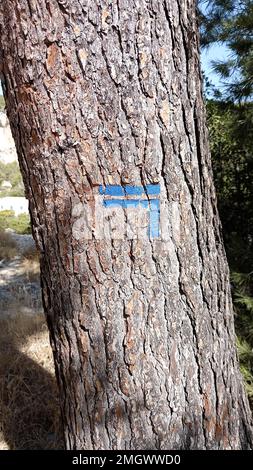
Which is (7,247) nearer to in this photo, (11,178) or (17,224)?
(17,224)

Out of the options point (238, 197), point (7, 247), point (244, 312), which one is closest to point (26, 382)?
point (244, 312)

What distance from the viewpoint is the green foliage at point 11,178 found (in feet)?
105

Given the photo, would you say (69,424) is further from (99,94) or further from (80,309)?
(99,94)

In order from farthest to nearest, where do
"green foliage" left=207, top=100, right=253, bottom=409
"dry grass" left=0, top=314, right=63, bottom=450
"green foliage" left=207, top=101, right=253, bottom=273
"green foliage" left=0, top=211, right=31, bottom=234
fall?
1. "green foliage" left=0, top=211, right=31, bottom=234
2. "green foliage" left=207, top=101, right=253, bottom=273
3. "green foliage" left=207, top=100, right=253, bottom=409
4. "dry grass" left=0, top=314, right=63, bottom=450

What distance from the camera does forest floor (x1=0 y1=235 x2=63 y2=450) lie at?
7.66 feet

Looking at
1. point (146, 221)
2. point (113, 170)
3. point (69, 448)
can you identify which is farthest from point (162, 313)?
point (69, 448)

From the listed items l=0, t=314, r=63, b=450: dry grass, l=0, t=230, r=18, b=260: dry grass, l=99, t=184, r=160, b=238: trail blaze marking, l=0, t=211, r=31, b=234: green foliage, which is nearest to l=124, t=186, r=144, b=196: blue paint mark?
l=99, t=184, r=160, b=238: trail blaze marking

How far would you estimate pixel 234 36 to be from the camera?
2.96 meters

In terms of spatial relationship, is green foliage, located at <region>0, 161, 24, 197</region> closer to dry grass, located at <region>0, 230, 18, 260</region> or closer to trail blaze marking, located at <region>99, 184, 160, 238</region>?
dry grass, located at <region>0, 230, 18, 260</region>

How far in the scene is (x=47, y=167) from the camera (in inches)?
42.6

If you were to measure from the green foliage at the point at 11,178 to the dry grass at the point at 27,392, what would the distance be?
28.1 metres

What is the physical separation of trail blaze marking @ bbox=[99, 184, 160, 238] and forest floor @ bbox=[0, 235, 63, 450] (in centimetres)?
168

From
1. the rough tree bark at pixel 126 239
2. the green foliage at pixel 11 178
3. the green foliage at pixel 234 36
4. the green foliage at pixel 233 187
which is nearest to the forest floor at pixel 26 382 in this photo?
the rough tree bark at pixel 126 239

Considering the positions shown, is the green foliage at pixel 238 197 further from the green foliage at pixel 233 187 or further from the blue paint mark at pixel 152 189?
the blue paint mark at pixel 152 189
